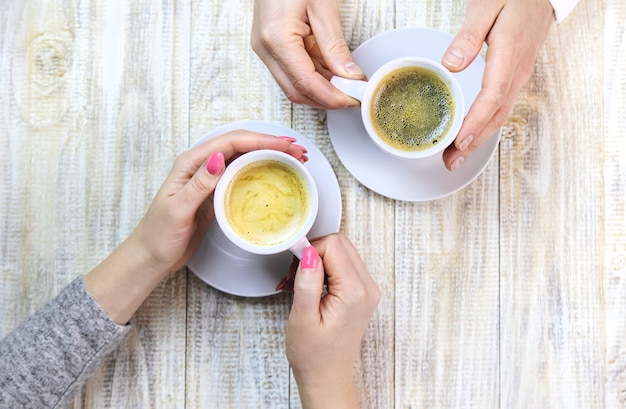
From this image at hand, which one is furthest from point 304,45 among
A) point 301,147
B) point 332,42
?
point 301,147

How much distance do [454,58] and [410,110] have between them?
11cm

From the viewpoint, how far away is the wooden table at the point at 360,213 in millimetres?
1147

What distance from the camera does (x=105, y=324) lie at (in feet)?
3.43

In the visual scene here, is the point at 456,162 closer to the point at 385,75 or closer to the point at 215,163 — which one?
the point at 385,75

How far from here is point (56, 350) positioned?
40.4 inches

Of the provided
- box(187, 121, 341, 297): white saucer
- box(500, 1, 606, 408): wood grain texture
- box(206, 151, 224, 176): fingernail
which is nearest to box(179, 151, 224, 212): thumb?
box(206, 151, 224, 176): fingernail

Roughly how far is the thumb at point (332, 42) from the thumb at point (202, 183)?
9.1 inches

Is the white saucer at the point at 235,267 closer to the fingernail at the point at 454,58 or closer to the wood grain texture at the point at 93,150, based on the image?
the wood grain texture at the point at 93,150

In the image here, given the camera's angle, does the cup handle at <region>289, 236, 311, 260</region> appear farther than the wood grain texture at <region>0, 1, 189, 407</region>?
No

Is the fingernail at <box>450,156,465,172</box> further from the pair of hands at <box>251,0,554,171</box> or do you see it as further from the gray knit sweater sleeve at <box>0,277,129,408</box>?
the gray knit sweater sleeve at <box>0,277,129,408</box>

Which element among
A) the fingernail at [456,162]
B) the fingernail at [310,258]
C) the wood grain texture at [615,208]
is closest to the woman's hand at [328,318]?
the fingernail at [310,258]

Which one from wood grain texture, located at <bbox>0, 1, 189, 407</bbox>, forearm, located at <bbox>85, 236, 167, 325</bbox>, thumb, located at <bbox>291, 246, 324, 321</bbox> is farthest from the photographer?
wood grain texture, located at <bbox>0, 1, 189, 407</bbox>

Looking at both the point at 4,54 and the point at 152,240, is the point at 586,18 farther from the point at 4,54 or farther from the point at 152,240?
the point at 4,54

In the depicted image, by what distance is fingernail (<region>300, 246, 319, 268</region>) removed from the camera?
92cm
